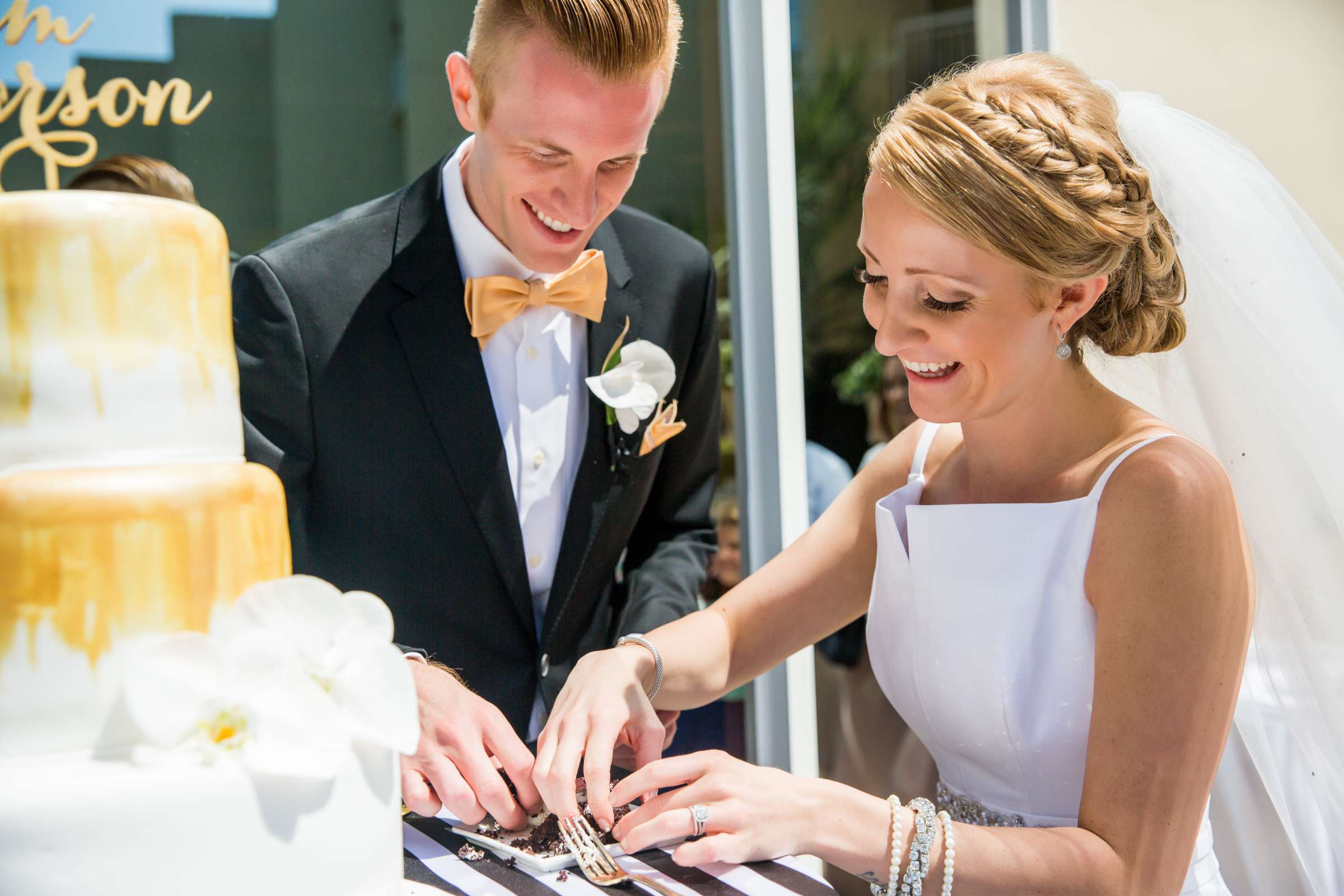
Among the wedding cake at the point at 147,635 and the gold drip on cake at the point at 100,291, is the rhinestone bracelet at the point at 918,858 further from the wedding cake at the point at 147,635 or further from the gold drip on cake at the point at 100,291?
the gold drip on cake at the point at 100,291

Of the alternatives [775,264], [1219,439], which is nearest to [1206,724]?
[1219,439]

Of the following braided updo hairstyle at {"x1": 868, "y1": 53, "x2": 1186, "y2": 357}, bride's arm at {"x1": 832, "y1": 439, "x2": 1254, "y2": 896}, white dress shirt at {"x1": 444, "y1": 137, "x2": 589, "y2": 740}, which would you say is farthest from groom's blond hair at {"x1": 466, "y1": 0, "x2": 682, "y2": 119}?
bride's arm at {"x1": 832, "y1": 439, "x2": 1254, "y2": 896}

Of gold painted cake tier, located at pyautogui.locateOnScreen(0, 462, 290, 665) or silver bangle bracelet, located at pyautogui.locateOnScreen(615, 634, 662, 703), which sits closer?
gold painted cake tier, located at pyautogui.locateOnScreen(0, 462, 290, 665)

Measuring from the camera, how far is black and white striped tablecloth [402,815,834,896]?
4.43 ft

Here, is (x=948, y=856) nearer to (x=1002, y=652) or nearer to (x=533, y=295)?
(x=1002, y=652)

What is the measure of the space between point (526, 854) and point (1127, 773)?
844mm

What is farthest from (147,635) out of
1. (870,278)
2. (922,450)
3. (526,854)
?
(922,450)

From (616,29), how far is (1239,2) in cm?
302

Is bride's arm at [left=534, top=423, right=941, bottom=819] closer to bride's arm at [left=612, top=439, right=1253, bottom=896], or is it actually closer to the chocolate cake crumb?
the chocolate cake crumb

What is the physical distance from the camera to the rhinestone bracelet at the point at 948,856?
146 cm

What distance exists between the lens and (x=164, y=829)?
3.03 ft

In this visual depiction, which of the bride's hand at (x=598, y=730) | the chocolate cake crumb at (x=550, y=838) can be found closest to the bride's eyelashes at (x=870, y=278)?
the bride's hand at (x=598, y=730)

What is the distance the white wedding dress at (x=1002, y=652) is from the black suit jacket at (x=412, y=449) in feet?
1.90

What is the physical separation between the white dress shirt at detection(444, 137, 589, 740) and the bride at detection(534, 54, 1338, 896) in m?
0.40
